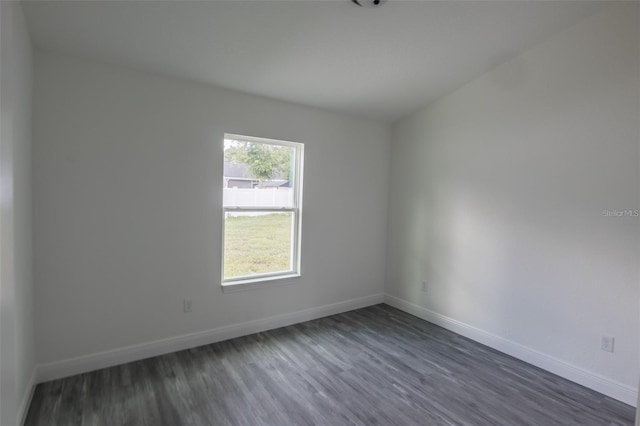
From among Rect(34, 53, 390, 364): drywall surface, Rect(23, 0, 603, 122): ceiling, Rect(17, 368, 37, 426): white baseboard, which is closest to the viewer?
Rect(17, 368, 37, 426): white baseboard

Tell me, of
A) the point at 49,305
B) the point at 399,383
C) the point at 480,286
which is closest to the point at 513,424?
the point at 399,383

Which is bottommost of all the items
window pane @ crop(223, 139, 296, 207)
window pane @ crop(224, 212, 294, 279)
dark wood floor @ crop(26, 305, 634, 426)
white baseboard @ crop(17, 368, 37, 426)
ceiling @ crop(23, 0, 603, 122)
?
dark wood floor @ crop(26, 305, 634, 426)

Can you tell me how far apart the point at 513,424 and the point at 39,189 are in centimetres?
362

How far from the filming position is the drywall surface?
7.73ft

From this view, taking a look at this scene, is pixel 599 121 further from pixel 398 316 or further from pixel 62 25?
pixel 62 25

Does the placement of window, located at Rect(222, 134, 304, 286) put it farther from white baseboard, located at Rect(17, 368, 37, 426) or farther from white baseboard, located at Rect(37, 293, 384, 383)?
white baseboard, located at Rect(17, 368, 37, 426)

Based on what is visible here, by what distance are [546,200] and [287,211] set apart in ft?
8.08

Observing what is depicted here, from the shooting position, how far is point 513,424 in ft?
6.84

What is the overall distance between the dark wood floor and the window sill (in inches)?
19.7

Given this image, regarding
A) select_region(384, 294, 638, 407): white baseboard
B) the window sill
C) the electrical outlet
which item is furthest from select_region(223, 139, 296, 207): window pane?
the electrical outlet

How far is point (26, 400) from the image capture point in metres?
2.04

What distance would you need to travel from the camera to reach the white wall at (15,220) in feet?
5.02

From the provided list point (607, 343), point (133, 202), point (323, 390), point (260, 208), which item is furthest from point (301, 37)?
point (607, 343)

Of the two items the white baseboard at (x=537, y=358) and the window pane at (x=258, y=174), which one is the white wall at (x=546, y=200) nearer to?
the white baseboard at (x=537, y=358)
